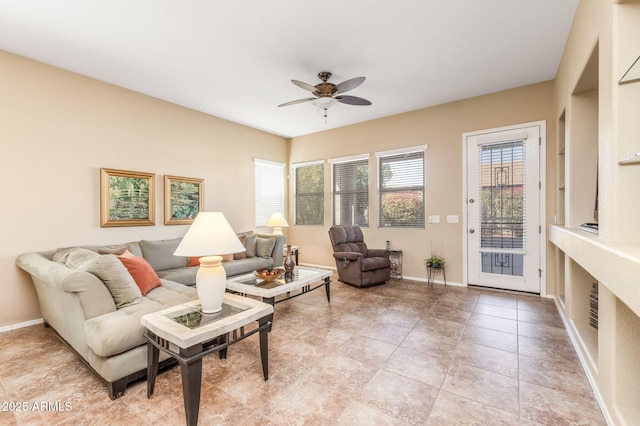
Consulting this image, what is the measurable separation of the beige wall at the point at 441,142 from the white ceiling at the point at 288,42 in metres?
0.29

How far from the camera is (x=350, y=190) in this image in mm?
5898

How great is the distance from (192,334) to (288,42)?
2.85 meters

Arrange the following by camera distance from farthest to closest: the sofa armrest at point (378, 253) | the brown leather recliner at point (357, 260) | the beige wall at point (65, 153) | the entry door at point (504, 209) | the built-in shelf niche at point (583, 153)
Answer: the sofa armrest at point (378, 253), the brown leather recliner at point (357, 260), the entry door at point (504, 209), the beige wall at point (65, 153), the built-in shelf niche at point (583, 153)

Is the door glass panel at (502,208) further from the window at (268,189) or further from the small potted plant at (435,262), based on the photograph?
the window at (268,189)

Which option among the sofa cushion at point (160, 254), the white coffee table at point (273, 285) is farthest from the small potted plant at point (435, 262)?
the sofa cushion at point (160, 254)

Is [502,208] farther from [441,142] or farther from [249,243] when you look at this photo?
[249,243]

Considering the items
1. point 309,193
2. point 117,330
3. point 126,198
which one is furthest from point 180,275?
point 309,193

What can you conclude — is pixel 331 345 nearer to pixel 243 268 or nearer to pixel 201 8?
pixel 243 268

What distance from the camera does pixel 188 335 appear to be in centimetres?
162

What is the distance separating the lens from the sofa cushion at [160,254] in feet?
12.6

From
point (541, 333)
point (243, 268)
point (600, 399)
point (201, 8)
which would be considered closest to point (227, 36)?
point (201, 8)

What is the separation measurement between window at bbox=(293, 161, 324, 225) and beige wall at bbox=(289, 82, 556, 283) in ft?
2.01

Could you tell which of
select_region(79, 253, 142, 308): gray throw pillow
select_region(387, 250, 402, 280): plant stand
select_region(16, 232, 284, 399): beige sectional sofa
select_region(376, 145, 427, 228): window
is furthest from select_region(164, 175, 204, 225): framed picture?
select_region(387, 250, 402, 280): plant stand

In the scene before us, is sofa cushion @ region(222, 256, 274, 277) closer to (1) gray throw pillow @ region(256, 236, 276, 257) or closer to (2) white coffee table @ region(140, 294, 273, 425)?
(1) gray throw pillow @ region(256, 236, 276, 257)
